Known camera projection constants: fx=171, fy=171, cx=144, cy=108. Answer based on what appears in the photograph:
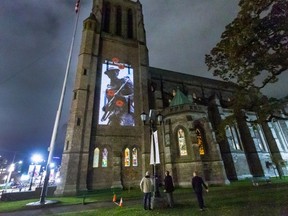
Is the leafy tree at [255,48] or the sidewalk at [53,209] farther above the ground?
the leafy tree at [255,48]

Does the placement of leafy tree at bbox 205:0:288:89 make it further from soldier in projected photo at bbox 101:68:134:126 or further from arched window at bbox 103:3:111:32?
arched window at bbox 103:3:111:32

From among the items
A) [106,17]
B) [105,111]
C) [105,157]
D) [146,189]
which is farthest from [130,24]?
[146,189]

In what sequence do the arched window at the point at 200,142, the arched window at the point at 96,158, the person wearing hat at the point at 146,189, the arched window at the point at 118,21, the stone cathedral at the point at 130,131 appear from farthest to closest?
the arched window at the point at 118,21
the arched window at the point at 200,142
the arched window at the point at 96,158
the stone cathedral at the point at 130,131
the person wearing hat at the point at 146,189

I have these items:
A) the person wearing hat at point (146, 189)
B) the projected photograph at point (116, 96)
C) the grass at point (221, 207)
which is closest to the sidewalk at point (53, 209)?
the grass at point (221, 207)

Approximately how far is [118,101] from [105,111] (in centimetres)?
242

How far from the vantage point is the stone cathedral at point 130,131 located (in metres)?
19.8

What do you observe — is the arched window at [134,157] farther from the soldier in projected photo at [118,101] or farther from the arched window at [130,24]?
the arched window at [130,24]

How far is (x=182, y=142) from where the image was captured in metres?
21.9

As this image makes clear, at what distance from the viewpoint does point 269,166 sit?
29016 mm

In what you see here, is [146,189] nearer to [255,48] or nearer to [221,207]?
[221,207]

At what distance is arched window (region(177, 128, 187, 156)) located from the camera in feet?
70.1

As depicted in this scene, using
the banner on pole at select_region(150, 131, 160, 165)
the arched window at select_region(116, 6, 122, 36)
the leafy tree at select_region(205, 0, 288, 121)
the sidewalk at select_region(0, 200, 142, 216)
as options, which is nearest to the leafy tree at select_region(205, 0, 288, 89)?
the leafy tree at select_region(205, 0, 288, 121)

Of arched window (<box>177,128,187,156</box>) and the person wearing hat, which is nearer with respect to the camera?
→ the person wearing hat

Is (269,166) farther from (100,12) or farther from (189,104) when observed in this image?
(100,12)
